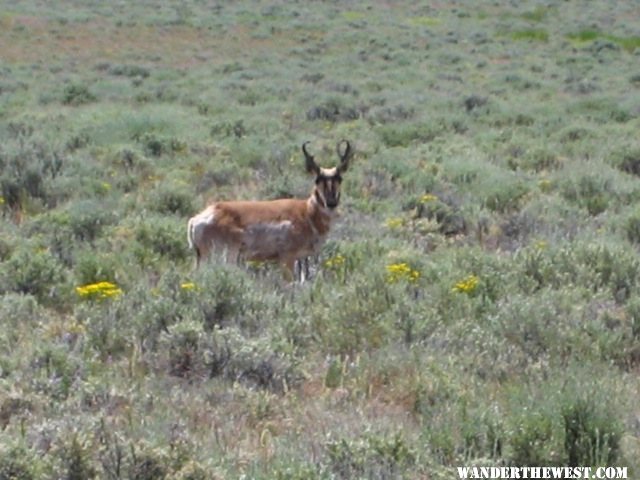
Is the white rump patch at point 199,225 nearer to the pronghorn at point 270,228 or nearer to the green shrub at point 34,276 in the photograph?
the pronghorn at point 270,228

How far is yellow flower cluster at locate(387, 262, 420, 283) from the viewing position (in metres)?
7.32

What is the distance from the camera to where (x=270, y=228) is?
342 inches

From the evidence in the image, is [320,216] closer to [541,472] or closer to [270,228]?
[270,228]

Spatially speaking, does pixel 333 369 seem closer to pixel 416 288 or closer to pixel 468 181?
pixel 416 288

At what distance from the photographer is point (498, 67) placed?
3009cm

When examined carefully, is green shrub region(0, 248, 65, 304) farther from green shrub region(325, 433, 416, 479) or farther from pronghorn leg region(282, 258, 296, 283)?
green shrub region(325, 433, 416, 479)

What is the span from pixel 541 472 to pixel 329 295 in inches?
128

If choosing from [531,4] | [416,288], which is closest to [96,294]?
[416,288]

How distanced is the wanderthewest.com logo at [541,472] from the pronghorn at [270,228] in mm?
4575

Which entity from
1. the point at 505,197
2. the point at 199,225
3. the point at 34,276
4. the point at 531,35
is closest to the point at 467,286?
the point at 199,225

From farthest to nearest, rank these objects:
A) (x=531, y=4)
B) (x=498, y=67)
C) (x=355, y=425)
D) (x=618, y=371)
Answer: (x=531, y=4)
(x=498, y=67)
(x=618, y=371)
(x=355, y=425)

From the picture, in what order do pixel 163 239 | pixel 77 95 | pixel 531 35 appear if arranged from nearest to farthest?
1. pixel 163 239
2. pixel 77 95
3. pixel 531 35

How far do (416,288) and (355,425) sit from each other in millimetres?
2863

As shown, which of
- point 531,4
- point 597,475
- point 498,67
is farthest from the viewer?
point 531,4
